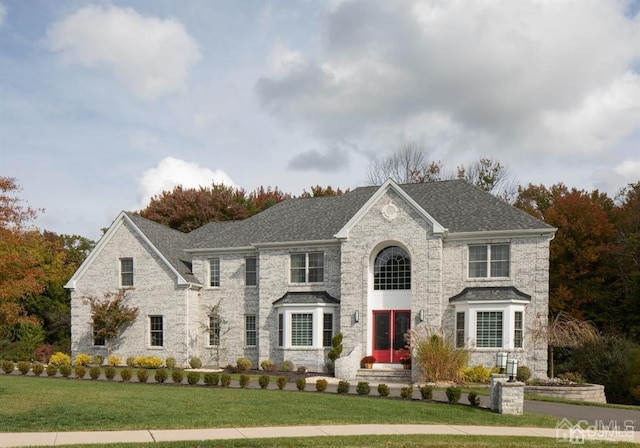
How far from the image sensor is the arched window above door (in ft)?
101

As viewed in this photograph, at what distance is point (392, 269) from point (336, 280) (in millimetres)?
3008

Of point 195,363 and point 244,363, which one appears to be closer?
point 244,363

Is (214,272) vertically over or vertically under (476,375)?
over

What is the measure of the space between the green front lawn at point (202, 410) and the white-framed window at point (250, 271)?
542 inches

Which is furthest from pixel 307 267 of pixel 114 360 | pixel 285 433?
pixel 285 433

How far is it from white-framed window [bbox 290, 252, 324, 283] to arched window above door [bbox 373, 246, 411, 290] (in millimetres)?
3132

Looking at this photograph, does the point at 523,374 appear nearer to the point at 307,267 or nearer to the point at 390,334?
the point at 390,334

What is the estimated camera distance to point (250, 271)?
35062mm

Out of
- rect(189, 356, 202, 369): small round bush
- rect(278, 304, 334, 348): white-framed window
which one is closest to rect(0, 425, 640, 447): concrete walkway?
rect(278, 304, 334, 348): white-framed window

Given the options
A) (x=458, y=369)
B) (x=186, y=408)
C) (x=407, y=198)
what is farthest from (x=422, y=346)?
(x=186, y=408)

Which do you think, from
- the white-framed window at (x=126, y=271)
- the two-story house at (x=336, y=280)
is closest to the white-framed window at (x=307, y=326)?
the two-story house at (x=336, y=280)

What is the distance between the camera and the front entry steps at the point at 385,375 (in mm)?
28516

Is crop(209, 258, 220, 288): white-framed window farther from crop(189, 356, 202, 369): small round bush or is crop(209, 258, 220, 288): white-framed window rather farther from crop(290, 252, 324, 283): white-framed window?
crop(290, 252, 324, 283): white-framed window

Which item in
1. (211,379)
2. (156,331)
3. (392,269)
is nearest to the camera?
(211,379)
